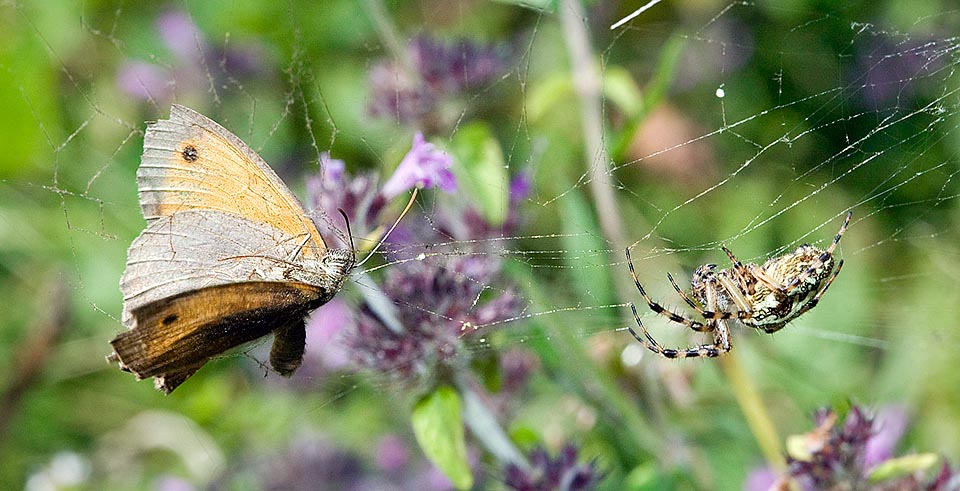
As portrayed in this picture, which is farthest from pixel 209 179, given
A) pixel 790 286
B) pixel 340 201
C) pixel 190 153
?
pixel 790 286

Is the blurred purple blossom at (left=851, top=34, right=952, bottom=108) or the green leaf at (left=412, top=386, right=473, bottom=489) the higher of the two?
the blurred purple blossom at (left=851, top=34, right=952, bottom=108)

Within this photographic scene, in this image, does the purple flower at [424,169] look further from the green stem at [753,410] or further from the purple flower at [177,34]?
the purple flower at [177,34]

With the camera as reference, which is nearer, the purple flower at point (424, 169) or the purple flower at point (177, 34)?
the purple flower at point (424, 169)

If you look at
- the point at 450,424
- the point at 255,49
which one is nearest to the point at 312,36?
the point at 255,49

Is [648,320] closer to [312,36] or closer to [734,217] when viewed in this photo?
[734,217]

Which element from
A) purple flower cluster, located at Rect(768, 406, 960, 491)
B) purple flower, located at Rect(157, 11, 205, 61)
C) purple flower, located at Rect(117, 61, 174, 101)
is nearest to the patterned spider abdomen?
purple flower cluster, located at Rect(768, 406, 960, 491)

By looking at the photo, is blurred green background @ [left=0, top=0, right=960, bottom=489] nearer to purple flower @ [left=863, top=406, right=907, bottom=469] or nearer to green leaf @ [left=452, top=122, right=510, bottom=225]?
green leaf @ [left=452, top=122, right=510, bottom=225]

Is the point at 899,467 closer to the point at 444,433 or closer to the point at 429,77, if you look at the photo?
the point at 444,433

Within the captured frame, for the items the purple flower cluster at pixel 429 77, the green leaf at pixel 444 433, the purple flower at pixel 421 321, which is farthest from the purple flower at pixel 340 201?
the purple flower cluster at pixel 429 77
